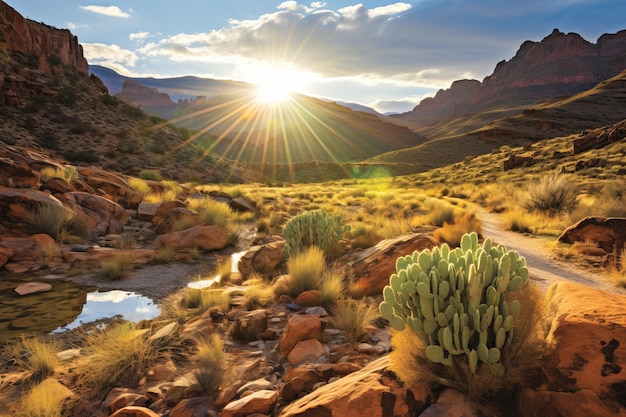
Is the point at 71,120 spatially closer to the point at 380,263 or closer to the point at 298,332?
the point at 380,263

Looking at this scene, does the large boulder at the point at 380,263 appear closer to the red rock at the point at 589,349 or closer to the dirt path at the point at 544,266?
the dirt path at the point at 544,266

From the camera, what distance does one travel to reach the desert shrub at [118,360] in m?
3.94

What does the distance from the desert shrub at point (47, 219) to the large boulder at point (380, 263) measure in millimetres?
8191

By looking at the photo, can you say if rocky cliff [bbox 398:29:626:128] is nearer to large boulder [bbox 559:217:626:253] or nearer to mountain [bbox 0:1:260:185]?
mountain [bbox 0:1:260:185]

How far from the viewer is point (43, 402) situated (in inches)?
133

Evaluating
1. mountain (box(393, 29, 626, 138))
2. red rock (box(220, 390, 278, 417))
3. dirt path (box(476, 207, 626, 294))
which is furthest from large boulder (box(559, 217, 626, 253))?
mountain (box(393, 29, 626, 138))

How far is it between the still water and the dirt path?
693 centimetres

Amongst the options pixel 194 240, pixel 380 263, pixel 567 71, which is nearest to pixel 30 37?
pixel 194 240

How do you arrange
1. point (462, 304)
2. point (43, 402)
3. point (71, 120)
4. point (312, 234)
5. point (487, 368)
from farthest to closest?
point (71, 120), point (312, 234), point (43, 402), point (462, 304), point (487, 368)

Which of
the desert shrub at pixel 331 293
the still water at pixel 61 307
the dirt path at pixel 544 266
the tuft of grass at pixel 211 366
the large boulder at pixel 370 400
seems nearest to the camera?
the large boulder at pixel 370 400

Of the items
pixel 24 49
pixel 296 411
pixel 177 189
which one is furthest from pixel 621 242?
pixel 24 49

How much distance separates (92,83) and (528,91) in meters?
196

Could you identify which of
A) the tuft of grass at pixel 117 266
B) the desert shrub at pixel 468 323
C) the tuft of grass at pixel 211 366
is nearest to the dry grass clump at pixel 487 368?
the desert shrub at pixel 468 323

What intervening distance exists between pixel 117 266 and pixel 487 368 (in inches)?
319
